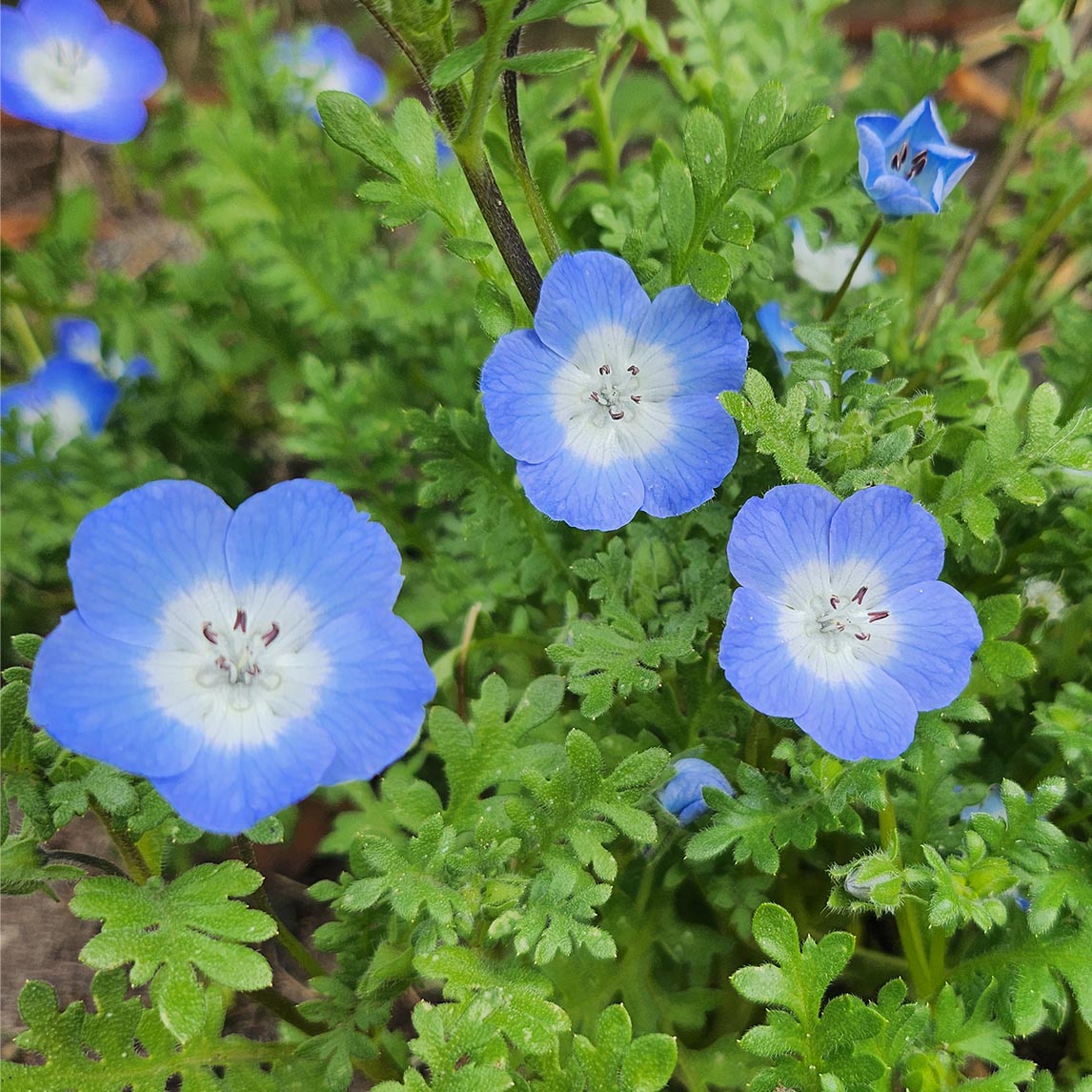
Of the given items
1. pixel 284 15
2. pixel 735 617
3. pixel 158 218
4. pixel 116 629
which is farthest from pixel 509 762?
pixel 284 15

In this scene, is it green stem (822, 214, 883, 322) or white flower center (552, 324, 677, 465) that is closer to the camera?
white flower center (552, 324, 677, 465)

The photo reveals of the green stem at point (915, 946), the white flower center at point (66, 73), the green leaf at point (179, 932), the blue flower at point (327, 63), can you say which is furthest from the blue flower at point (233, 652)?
the blue flower at point (327, 63)

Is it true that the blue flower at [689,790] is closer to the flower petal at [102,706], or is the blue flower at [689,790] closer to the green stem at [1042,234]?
the flower petal at [102,706]

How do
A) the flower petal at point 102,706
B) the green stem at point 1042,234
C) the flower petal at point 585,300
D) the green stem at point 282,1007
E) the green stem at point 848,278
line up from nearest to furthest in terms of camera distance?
1. the flower petal at point 102,706
2. the flower petal at point 585,300
3. the green stem at point 282,1007
4. the green stem at point 848,278
5. the green stem at point 1042,234

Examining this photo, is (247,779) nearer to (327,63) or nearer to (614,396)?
(614,396)

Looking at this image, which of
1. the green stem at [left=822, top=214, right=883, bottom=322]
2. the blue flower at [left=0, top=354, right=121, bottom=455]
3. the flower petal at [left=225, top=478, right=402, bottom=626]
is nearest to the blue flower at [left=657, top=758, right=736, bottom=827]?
the flower petal at [left=225, top=478, right=402, bottom=626]

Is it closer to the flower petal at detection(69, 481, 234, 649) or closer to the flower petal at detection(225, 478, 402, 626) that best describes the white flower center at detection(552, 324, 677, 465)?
the flower petal at detection(225, 478, 402, 626)

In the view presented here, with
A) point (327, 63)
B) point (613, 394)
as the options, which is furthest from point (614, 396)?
point (327, 63)
